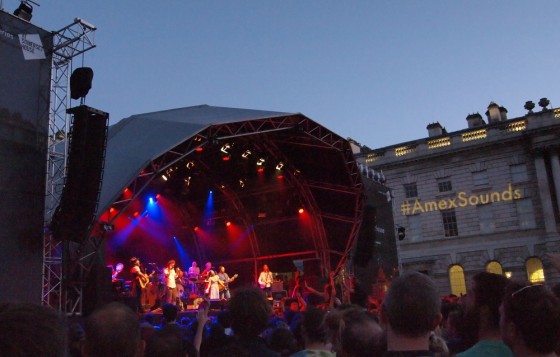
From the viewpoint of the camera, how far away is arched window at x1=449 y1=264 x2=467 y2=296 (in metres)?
34.2

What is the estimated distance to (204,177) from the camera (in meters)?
21.3

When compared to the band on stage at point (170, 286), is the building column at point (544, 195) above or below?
above

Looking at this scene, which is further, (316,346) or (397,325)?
(316,346)

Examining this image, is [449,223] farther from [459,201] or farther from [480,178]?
[480,178]

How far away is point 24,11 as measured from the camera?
11.2m

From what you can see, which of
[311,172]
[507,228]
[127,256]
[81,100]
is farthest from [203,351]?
[507,228]

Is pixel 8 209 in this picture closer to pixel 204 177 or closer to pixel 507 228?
pixel 204 177

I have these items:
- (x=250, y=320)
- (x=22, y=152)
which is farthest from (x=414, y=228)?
(x=250, y=320)

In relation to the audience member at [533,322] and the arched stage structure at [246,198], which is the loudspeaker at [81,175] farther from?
the audience member at [533,322]

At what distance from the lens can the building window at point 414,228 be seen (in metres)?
36.3

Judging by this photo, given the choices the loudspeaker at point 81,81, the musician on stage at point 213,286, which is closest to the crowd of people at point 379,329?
the loudspeaker at point 81,81

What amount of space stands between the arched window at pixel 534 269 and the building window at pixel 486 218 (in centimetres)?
304

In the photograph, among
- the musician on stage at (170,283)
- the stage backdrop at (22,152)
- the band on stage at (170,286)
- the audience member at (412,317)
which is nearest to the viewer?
the audience member at (412,317)

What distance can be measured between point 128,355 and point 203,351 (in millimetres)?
2815
